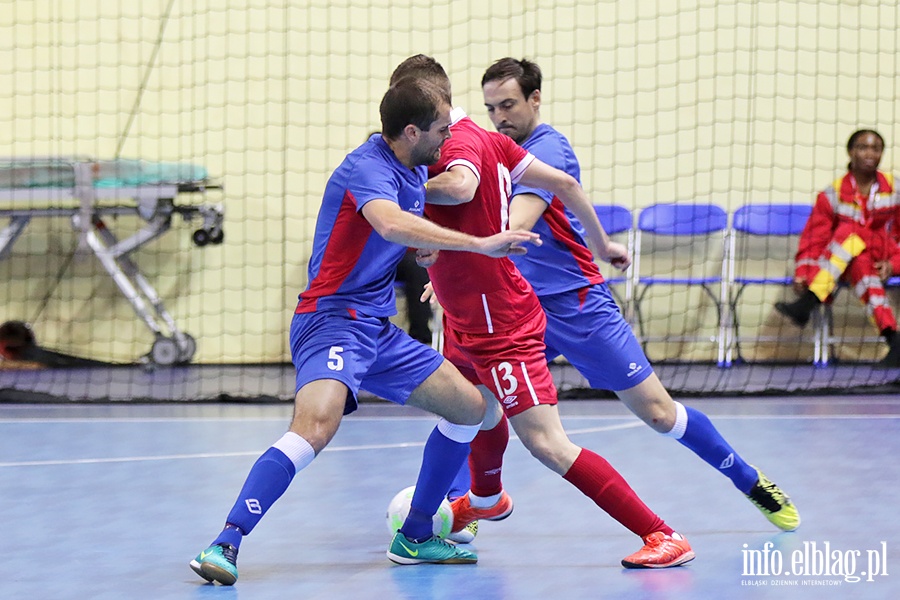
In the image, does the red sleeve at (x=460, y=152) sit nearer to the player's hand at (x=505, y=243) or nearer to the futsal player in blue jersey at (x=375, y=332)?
the futsal player in blue jersey at (x=375, y=332)

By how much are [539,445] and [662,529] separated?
46cm

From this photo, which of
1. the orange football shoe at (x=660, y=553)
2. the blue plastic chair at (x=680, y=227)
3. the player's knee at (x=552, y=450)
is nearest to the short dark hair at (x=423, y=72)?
the player's knee at (x=552, y=450)

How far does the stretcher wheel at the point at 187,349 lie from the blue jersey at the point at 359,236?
5.65 metres

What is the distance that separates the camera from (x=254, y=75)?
9.61 metres

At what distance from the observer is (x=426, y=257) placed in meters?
3.49

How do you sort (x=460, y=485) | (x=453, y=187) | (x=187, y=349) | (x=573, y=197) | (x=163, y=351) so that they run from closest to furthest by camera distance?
1. (x=453, y=187)
2. (x=573, y=197)
3. (x=460, y=485)
4. (x=163, y=351)
5. (x=187, y=349)

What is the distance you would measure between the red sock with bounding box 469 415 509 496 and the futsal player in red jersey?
22cm

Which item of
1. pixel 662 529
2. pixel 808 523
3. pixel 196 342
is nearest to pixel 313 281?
pixel 662 529

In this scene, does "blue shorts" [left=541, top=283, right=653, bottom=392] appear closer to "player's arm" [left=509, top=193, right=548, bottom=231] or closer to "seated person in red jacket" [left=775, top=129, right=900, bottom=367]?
"player's arm" [left=509, top=193, right=548, bottom=231]

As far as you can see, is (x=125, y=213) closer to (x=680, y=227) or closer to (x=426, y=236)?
(x=680, y=227)

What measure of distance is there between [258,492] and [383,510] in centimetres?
120

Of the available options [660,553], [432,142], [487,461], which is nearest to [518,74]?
[432,142]

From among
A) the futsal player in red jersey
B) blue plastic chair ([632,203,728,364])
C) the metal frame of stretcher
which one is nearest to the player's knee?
the futsal player in red jersey

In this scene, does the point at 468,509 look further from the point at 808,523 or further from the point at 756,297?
the point at 756,297
